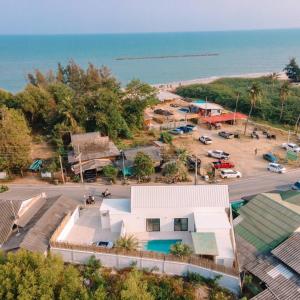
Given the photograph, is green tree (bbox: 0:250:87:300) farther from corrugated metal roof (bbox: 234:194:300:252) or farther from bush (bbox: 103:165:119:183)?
bush (bbox: 103:165:119:183)

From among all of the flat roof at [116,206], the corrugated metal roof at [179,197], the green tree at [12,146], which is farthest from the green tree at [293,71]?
the flat roof at [116,206]

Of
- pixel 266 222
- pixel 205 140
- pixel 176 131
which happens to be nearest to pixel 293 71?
pixel 176 131

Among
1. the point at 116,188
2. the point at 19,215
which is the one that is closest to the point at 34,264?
the point at 19,215

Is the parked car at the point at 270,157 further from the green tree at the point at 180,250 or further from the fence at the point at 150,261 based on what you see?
the green tree at the point at 180,250

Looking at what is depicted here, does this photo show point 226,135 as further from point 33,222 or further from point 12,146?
point 33,222

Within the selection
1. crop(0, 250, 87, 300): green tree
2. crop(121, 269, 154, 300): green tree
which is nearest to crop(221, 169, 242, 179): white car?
crop(121, 269, 154, 300): green tree
